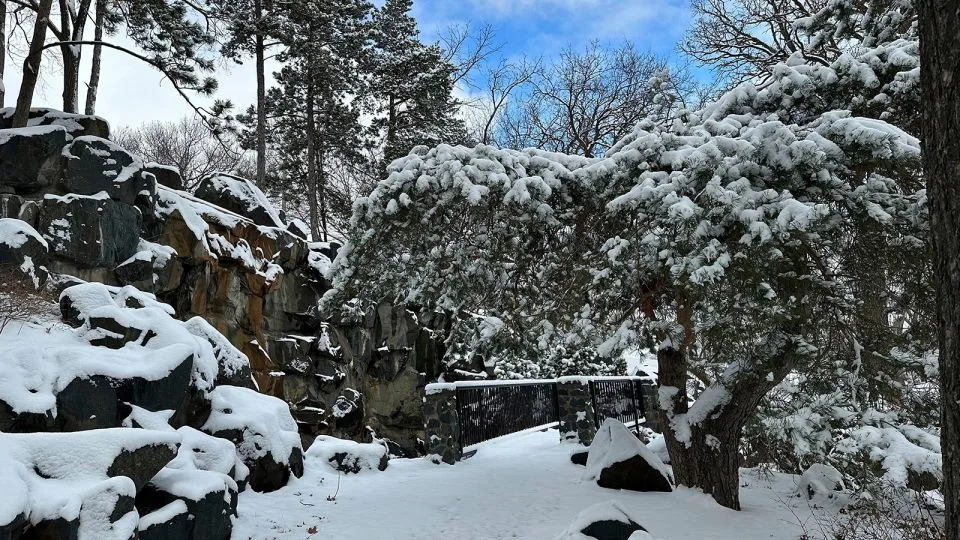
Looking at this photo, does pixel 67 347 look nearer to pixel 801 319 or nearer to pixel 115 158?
pixel 801 319

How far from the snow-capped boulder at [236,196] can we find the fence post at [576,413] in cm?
1037

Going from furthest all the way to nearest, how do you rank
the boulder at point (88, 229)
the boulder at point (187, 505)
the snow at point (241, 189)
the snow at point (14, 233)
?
the snow at point (241, 189) → the boulder at point (88, 229) → the snow at point (14, 233) → the boulder at point (187, 505)

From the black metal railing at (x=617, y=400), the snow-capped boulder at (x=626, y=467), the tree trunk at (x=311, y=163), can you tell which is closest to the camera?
the snow-capped boulder at (x=626, y=467)

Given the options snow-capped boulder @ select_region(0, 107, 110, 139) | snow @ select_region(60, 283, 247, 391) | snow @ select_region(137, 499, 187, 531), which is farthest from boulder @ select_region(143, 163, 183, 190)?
snow @ select_region(137, 499, 187, 531)

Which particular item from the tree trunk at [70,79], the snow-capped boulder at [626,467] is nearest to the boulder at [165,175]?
the tree trunk at [70,79]

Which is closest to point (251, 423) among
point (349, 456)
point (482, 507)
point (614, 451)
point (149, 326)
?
point (149, 326)

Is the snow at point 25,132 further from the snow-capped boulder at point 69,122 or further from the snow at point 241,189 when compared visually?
the snow at point 241,189

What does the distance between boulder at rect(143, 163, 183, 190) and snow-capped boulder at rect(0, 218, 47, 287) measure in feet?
18.7

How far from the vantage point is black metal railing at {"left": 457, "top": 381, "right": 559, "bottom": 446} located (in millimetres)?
11117

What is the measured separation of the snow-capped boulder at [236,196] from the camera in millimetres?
16375

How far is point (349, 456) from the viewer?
351 inches

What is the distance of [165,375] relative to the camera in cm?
575

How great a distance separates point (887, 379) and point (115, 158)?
554 inches

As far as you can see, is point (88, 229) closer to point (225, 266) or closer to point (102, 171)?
point (102, 171)
